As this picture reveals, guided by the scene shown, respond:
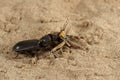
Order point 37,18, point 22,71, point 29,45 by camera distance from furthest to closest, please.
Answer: point 37,18 < point 29,45 < point 22,71

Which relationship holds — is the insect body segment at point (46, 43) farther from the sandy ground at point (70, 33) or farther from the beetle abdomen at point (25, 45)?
the sandy ground at point (70, 33)

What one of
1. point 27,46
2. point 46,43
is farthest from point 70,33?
point 27,46

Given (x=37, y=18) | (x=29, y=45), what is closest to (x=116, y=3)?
(x=37, y=18)

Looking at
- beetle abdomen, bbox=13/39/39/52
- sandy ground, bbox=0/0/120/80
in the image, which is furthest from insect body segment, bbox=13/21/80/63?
sandy ground, bbox=0/0/120/80

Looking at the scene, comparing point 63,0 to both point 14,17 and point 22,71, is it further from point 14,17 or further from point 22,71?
point 22,71

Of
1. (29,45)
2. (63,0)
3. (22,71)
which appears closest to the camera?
(22,71)

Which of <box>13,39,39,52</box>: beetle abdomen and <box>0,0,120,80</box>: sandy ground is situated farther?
<box>13,39,39,52</box>: beetle abdomen

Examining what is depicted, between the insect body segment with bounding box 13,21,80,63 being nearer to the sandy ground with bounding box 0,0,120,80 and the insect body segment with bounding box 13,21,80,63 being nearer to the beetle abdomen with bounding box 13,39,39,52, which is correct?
the beetle abdomen with bounding box 13,39,39,52

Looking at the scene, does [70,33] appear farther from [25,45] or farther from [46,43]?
[25,45]

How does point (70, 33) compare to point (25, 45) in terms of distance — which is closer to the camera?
point (25, 45)
